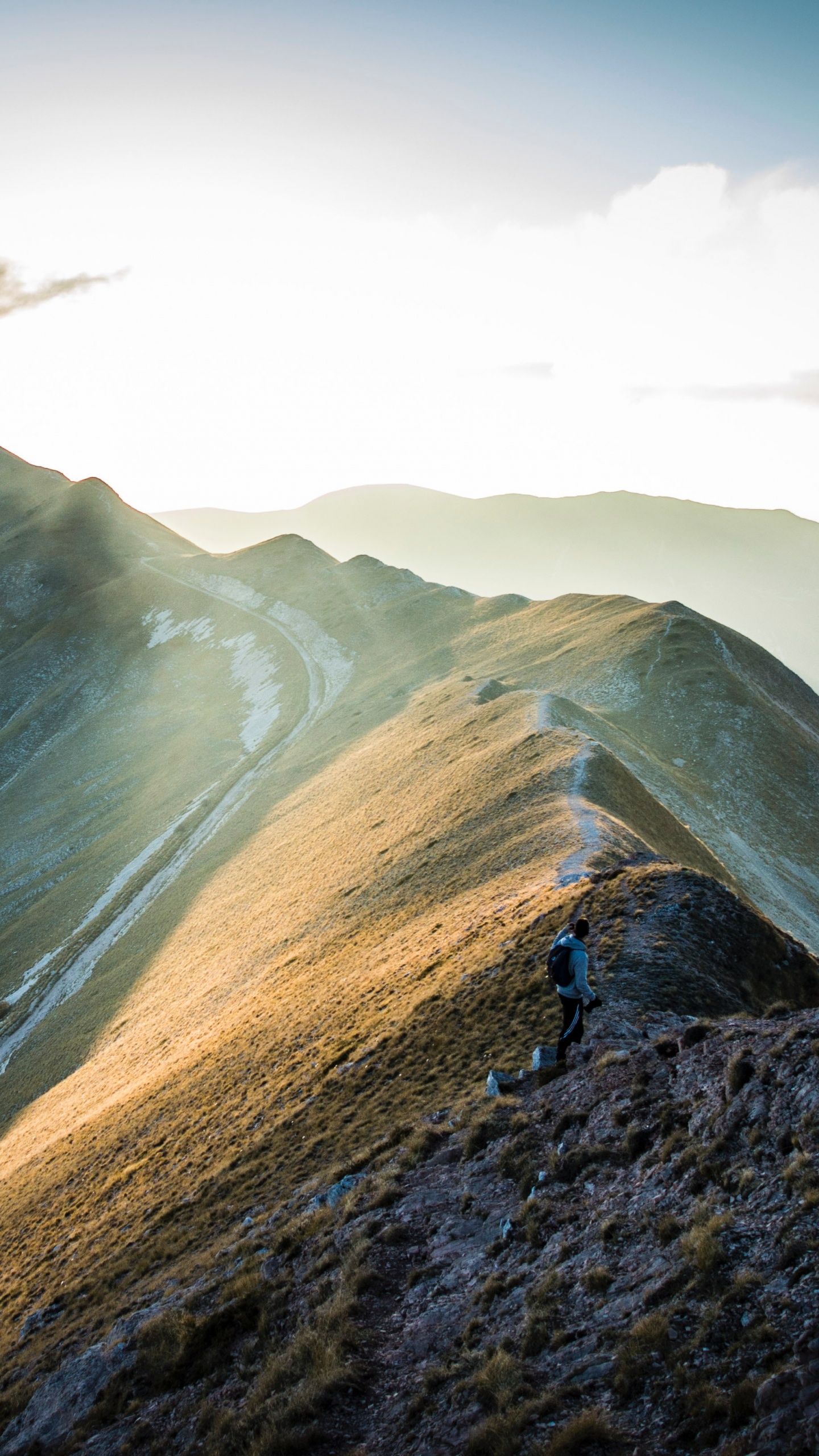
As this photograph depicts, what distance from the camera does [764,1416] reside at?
285 inches

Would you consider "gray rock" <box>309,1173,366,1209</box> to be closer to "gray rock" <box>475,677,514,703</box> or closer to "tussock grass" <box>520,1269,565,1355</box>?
"tussock grass" <box>520,1269,565,1355</box>

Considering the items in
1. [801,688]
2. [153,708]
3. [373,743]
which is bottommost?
[801,688]

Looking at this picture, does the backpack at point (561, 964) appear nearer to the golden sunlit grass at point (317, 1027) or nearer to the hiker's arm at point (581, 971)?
the hiker's arm at point (581, 971)

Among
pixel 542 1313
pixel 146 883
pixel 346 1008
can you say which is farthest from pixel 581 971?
pixel 146 883

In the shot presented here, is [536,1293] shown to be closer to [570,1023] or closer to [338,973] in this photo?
[570,1023]

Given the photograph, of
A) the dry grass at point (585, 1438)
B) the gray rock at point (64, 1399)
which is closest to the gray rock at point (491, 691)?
the gray rock at point (64, 1399)

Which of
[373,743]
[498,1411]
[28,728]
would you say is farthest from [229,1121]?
[28,728]

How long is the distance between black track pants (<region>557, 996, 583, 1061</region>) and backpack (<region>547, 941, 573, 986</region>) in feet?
1.67

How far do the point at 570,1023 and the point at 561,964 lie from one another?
1432 millimetres

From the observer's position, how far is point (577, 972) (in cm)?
1451

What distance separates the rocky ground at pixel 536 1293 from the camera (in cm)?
827

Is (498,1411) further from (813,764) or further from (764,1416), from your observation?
(813,764)

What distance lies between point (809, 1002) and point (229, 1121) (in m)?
16.0

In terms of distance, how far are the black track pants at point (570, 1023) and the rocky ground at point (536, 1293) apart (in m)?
0.29
